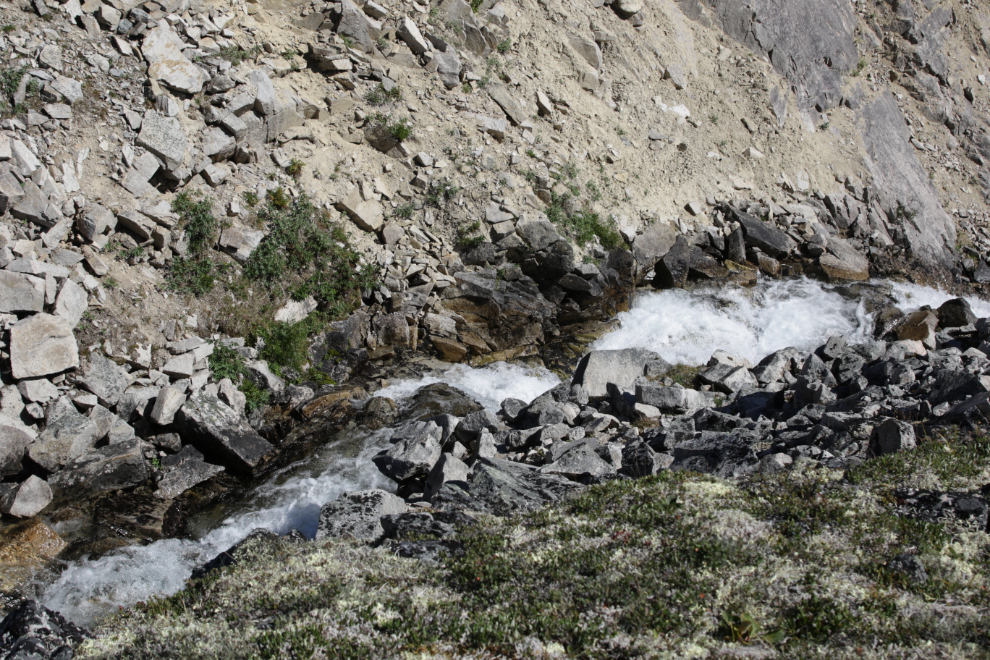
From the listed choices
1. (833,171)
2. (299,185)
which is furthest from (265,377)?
(833,171)

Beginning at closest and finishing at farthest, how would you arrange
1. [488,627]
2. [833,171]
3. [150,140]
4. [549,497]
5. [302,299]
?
[488,627], [549,497], [150,140], [302,299], [833,171]

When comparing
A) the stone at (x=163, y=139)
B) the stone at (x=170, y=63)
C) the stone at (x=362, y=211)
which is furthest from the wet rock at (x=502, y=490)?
the stone at (x=170, y=63)

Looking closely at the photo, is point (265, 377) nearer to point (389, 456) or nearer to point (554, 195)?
point (389, 456)

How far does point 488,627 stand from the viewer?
14.5ft

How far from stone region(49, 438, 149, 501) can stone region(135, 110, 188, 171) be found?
5509 millimetres

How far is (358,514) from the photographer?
6.79 meters

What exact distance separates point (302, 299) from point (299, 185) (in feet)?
8.97

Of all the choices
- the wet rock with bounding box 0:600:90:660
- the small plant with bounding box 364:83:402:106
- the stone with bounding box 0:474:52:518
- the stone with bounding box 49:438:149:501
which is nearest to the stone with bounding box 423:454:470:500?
the wet rock with bounding box 0:600:90:660

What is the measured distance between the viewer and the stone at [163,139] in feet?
37.6

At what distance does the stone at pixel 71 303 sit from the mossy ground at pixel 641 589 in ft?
18.2

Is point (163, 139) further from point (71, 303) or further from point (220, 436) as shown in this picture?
point (220, 436)

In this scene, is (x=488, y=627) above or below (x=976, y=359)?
below

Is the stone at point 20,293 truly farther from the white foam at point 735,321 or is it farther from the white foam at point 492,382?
the white foam at point 735,321

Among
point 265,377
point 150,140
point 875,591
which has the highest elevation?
point 875,591
